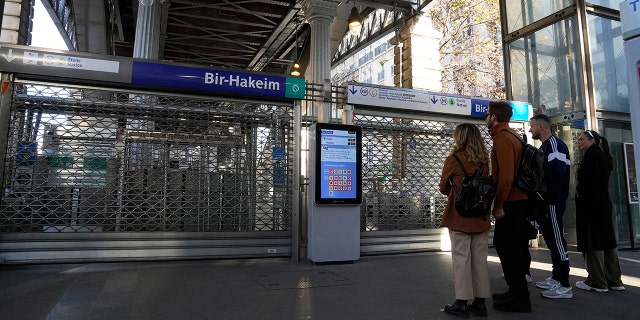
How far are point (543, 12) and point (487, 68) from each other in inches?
713

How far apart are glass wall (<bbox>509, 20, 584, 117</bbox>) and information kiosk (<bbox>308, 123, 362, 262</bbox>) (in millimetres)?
4774

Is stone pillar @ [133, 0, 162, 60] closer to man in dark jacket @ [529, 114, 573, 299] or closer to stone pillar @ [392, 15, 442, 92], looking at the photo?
stone pillar @ [392, 15, 442, 92]

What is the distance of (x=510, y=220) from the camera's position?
3.84m

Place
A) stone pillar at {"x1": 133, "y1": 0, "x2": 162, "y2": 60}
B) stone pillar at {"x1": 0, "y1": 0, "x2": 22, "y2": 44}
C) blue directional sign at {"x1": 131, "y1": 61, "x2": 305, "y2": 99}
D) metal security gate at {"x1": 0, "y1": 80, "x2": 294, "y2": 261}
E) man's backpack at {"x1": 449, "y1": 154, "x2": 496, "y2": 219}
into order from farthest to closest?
1. stone pillar at {"x1": 133, "y1": 0, "x2": 162, "y2": 60}
2. stone pillar at {"x1": 0, "y1": 0, "x2": 22, "y2": 44}
3. blue directional sign at {"x1": 131, "y1": 61, "x2": 305, "y2": 99}
4. metal security gate at {"x1": 0, "y1": 80, "x2": 294, "y2": 261}
5. man's backpack at {"x1": 449, "y1": 154, "x2": 496, "y2": 219}

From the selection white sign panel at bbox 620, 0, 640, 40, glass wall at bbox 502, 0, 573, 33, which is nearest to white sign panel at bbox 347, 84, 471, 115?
glass wall at bbox 502, 0, 573, 33

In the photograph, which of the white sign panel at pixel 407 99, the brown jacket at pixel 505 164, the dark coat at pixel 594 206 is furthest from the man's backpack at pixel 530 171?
the white sign panel at pixel 407 99

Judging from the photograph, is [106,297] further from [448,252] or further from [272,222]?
[448,252]

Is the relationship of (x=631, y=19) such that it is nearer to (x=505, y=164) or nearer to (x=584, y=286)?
(x=505, y=164)

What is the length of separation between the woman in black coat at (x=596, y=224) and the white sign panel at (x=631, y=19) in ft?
9.06

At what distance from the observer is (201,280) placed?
16.4 feet

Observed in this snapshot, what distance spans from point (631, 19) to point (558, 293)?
9.79 feet

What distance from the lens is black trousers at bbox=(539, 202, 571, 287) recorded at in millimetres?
4367

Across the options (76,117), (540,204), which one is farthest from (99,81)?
(540,204)

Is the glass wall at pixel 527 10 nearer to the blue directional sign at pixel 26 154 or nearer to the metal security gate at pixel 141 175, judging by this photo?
the metal security gate at pixel 141 175
